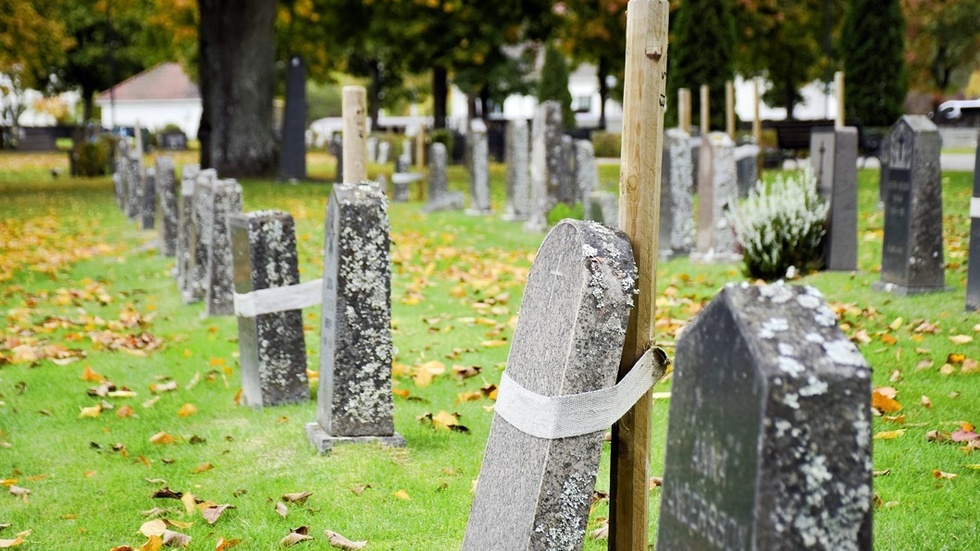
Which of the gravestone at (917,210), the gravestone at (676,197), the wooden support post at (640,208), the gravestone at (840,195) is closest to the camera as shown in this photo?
the wooden support post at (640,208)

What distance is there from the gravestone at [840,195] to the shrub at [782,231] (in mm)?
103

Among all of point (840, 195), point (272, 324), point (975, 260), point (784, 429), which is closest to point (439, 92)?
point (840, 195)

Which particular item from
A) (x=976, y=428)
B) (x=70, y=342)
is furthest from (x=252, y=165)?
(x=976, y=428)

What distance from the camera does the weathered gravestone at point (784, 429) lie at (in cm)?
227

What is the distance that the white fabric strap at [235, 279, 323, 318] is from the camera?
6926 millimetres

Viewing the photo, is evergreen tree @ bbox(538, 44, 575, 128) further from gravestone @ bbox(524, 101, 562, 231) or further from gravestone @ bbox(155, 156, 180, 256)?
gravestone @ bbox(155, 156, 180, 256)

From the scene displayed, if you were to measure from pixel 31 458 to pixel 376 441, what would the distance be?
1.98 m

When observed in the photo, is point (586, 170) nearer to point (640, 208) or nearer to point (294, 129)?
point (640, 208)

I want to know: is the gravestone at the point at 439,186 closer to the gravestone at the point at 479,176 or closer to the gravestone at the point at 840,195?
the gravestone at the point at 479,176

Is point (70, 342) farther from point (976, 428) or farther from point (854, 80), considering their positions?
point (854, 80)

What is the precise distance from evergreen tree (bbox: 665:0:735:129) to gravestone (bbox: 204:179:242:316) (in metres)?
19.0

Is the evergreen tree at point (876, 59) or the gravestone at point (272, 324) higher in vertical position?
the evergreen tree at point (876, 59)

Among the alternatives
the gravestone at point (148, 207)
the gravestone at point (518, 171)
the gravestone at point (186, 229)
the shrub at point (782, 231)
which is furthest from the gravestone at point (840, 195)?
the gravestone at point (148, 207)

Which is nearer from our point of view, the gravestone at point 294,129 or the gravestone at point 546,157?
the gravestone at point 546,157
